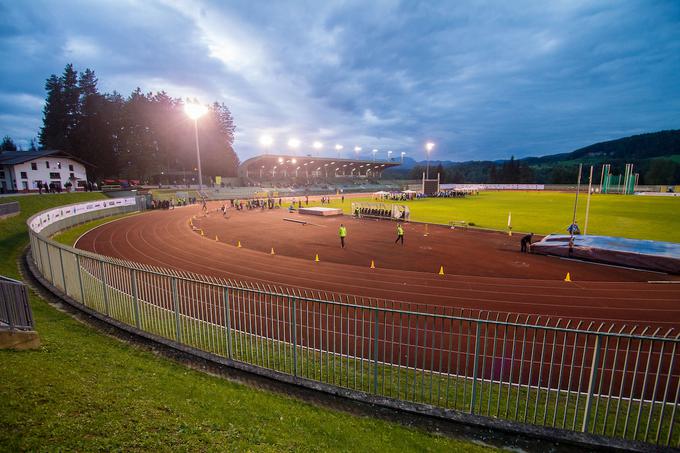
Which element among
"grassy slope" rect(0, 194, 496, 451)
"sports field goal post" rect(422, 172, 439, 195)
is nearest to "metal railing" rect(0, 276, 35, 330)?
"grassy slope" rect(0, 194, 496, 451)

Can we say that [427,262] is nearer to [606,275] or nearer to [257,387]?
[606,275]

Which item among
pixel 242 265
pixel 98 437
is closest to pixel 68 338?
pixel 98 437

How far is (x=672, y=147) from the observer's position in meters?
196

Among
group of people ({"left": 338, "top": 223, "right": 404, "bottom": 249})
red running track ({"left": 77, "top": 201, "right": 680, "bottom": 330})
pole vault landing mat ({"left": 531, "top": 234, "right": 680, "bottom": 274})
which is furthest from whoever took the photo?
group of people ({"left": 338, "top": 223, "right": 404, "bottom": 249})

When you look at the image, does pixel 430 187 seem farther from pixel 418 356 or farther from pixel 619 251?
pixel 418 356

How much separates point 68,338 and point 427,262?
15.3 m

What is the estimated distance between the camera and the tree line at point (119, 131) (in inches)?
2680

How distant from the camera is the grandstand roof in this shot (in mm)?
82875

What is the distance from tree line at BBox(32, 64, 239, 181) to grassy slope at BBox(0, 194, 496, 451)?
67.9 m

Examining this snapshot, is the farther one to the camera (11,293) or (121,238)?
(121,238)

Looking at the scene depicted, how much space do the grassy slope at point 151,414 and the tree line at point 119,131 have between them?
2673 inches

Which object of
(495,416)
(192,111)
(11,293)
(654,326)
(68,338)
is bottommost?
(654,326)

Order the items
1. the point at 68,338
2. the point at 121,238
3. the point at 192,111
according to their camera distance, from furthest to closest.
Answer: the point at 192,111
the point at 121,238
the point at 68,338

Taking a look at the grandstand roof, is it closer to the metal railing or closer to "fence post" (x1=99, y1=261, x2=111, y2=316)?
"fence post" (x1=99, y1=261, x2=111, y2=316)
